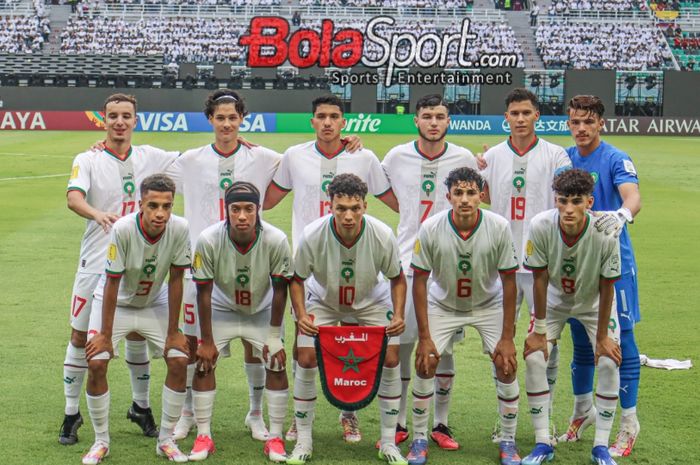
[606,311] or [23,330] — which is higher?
[606,311]

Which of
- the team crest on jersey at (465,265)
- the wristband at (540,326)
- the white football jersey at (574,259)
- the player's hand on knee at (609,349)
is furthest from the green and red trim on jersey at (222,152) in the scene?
the player's hand on knee at (609,349)

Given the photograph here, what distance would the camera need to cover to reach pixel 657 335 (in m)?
10.4

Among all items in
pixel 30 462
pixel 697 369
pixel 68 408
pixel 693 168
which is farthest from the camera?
pixel 693 168

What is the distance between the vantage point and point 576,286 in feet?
22.0

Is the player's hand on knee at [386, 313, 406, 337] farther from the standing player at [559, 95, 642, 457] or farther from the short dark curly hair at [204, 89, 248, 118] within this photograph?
the short dark curly hair at [204, 89, 248, 118]

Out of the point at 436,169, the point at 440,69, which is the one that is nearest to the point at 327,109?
the point at 436,169

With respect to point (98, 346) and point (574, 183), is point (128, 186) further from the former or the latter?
point (574, 183)

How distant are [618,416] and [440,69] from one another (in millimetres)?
36469

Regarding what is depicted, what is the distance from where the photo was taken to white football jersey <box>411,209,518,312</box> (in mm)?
6723

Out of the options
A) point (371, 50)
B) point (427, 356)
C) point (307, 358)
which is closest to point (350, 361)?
point (307, 358)

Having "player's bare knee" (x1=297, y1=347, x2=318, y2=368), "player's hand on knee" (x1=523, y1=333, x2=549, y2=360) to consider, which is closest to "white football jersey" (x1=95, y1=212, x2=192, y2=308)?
"player's bare knee" (x1=297, y1=347, x2=318, y2=368)

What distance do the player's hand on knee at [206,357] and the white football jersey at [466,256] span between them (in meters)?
1.57

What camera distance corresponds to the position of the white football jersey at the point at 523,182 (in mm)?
7543

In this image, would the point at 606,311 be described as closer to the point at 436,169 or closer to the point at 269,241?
the point at 436,169
